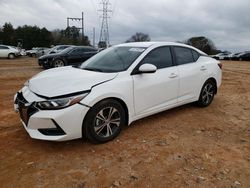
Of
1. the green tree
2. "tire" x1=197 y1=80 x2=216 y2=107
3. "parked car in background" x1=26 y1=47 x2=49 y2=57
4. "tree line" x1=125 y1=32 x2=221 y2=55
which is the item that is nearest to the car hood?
"tire" x1=197 y1=80 x2=216 y2=107

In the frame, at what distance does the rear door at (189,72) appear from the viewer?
16.4 feet

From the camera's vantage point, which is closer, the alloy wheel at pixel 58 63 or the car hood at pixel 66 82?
the car hood at pixel 66 82

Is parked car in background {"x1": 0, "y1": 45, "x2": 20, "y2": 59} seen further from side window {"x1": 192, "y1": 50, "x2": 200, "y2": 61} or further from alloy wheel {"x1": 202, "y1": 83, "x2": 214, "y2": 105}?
alloy wheel {"x1": 202, "y1": 83, "x2": 214, "y2": 105}

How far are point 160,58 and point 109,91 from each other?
147 centimetres

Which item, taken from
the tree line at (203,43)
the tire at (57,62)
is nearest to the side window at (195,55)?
the tire at (57,62)

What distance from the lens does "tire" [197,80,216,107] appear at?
565 centimetres

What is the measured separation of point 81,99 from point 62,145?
829 mm

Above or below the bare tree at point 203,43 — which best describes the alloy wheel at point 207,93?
below

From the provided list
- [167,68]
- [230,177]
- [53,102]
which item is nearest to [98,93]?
[53,102]

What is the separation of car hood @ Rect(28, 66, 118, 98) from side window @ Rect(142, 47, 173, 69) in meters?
0.84

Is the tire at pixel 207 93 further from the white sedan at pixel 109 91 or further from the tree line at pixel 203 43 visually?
the tree line at pixel 203 43

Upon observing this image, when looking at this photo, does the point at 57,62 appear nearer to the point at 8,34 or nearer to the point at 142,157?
the point at 142,157

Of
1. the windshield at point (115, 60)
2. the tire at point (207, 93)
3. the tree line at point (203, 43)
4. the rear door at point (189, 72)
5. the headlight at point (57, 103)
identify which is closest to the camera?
the headlight at point (57, 103)

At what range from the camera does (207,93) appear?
5785 mm
